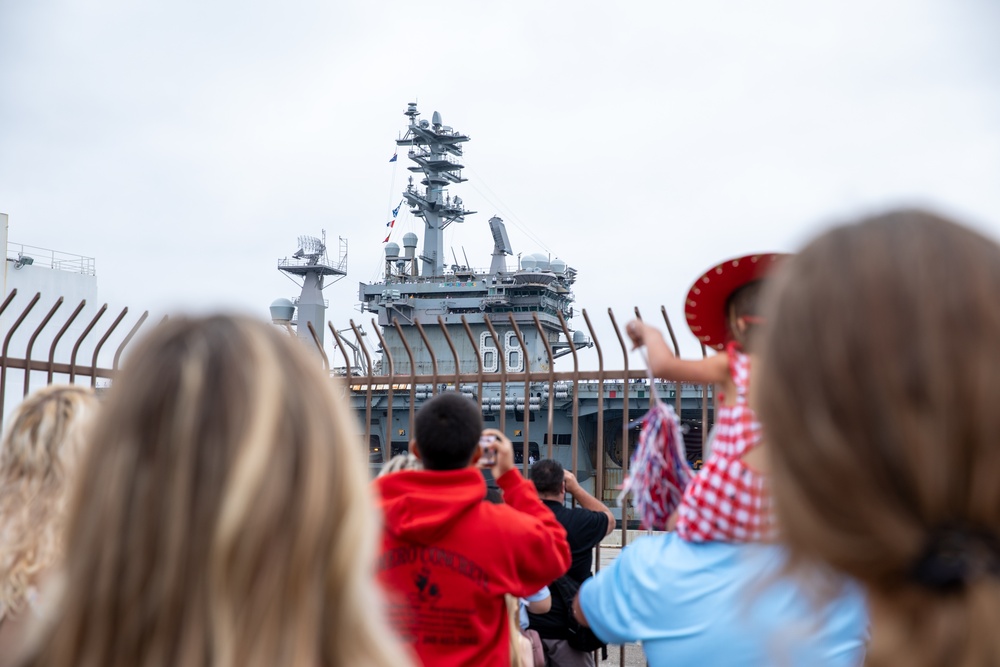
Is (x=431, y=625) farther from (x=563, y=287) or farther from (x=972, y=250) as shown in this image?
(x=563, y=287)

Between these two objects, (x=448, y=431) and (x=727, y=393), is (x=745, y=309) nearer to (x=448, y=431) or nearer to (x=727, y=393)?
(x=727, y=393)

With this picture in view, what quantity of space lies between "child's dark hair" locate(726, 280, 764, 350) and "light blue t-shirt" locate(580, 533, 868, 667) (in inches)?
24.9

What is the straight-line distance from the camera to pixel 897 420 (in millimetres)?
1004

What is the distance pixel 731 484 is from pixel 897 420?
1.64 m

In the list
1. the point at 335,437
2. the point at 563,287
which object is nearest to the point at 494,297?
the point at 563,287

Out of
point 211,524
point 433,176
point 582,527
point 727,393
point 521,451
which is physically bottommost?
point 521,451

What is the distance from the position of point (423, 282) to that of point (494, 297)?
3.54 meters

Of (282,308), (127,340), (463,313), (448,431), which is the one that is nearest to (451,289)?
(463,313)

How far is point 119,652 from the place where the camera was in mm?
1188

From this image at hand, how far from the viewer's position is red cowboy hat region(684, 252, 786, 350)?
283 cm

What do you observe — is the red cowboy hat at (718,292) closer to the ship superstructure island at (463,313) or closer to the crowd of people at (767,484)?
the crowd of people at (767,484)

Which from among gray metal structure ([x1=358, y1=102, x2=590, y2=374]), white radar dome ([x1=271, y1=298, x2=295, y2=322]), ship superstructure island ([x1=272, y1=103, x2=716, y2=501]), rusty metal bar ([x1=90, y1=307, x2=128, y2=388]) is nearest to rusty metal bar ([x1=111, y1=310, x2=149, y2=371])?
rusty metal bar ([x1=90, y1=307, x2=128, y2=388])

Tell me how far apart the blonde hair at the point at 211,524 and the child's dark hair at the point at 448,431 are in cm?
227

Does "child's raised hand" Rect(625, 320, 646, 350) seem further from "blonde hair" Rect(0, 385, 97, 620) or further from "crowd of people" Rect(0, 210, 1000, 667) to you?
"blonde hair" Rect(0, 385, 97, 620)
